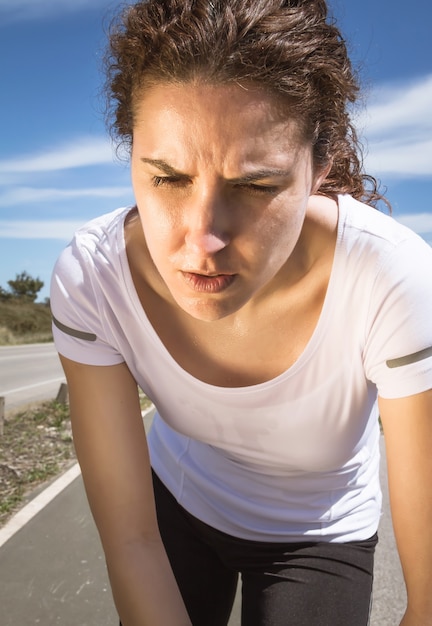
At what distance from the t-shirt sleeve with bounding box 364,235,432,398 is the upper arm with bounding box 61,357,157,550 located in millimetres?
769

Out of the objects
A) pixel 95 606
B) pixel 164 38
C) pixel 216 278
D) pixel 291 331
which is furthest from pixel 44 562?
pixel 164 38

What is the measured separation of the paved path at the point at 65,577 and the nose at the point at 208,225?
2194mm

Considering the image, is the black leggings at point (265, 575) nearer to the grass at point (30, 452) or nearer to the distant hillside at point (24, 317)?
the grass at point (30, 452)

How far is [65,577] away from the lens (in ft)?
11.8

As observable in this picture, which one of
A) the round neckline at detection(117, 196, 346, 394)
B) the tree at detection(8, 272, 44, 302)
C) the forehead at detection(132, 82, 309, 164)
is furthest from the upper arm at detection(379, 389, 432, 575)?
the tree at detection(8, 272, 44, 302)

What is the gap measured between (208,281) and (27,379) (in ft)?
42.3

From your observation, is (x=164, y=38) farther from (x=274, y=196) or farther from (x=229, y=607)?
(x=229, y=607)

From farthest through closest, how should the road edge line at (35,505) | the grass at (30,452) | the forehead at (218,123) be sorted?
the grass at (30,452), the road edge line at (35,505), the forehead at (218,123)

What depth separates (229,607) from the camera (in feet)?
8.25

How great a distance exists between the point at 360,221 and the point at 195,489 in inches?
43.1

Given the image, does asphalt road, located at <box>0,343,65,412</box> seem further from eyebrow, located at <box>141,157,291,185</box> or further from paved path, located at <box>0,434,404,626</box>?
eyebrow, located at <box>141,157,291,185</box>

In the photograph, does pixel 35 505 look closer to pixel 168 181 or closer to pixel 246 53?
pixel 168 181

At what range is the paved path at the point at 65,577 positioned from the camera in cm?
326

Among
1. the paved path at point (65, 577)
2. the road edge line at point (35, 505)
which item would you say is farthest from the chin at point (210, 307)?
the road edge line at point (35, 505)
